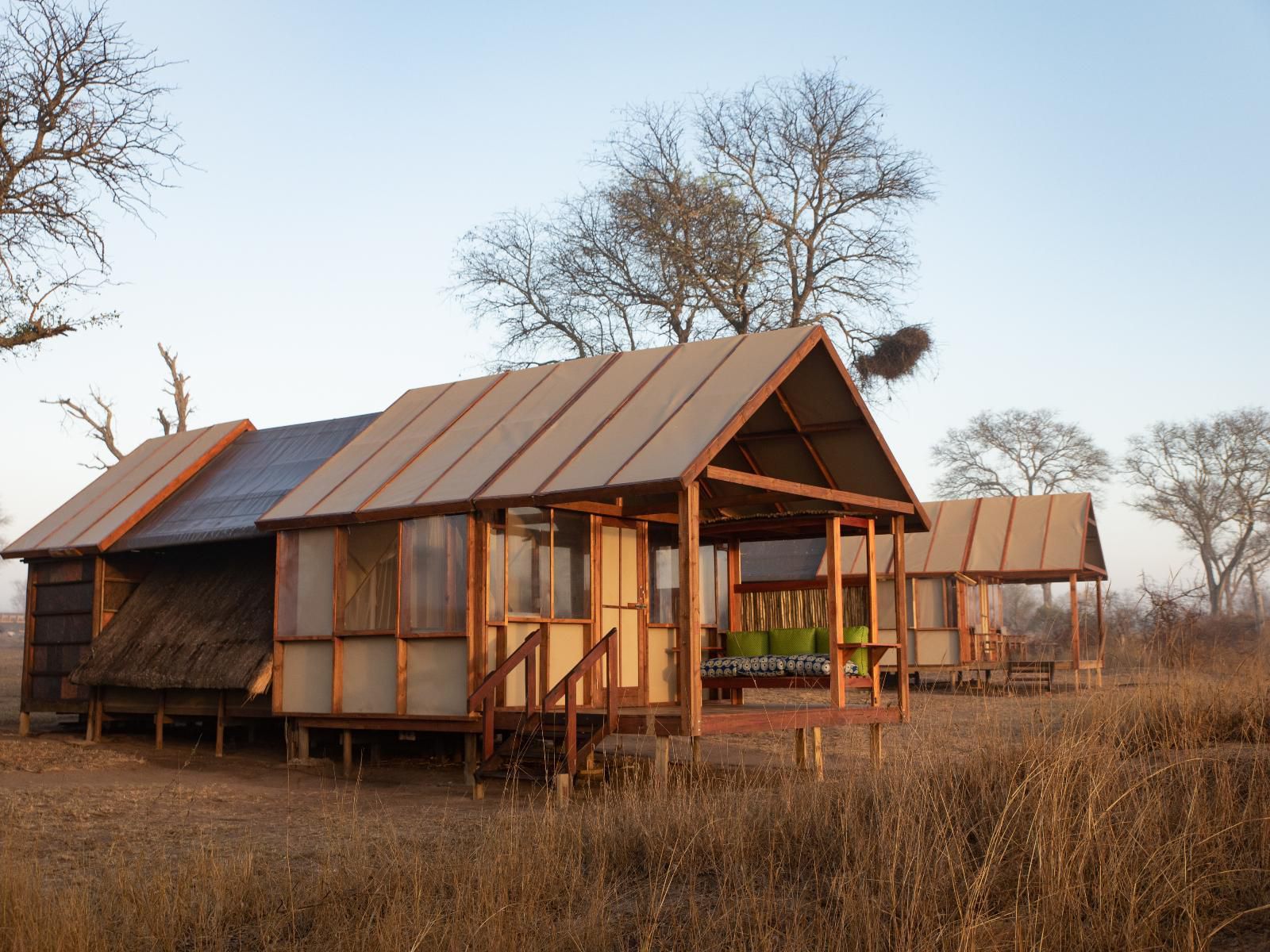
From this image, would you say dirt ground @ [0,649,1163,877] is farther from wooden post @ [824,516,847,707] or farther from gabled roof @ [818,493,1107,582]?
gabled roof @ [818,493,1107,582]

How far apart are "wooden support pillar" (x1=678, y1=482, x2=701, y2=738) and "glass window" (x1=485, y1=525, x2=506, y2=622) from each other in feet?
7.96

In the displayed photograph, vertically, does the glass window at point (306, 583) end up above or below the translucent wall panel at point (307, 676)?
above

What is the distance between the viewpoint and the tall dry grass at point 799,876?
17.9 feet

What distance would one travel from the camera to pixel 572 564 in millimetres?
13617

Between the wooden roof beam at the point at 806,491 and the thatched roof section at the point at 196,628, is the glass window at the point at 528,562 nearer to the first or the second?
the wooden roof beam at the point at 806,491

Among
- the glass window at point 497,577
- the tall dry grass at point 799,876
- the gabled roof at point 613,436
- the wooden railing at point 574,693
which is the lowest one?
the tall dry grass at point 799,876

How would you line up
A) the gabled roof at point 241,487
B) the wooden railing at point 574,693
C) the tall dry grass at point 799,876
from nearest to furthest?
the tall dry grass at point 799,876 → the wooden railing at point 574,693 → the gabled roof at point 241,487

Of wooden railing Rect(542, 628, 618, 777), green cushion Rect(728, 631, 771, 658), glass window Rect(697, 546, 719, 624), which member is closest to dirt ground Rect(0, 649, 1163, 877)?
wooden railing Rect(542, 628, 618, 777)

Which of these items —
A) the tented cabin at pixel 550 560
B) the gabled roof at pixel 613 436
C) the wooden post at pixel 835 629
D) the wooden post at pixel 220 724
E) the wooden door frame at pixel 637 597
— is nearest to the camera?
the gabled roof at pixel 613 436

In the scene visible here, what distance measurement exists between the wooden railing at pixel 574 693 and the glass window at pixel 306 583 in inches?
139

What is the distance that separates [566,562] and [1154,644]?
6.08 m

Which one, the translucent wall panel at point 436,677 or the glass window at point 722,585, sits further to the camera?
the glass window at point 722,585

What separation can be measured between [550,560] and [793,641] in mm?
3375

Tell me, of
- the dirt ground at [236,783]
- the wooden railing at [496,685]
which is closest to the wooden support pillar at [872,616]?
the dirt ground at [236,783]
